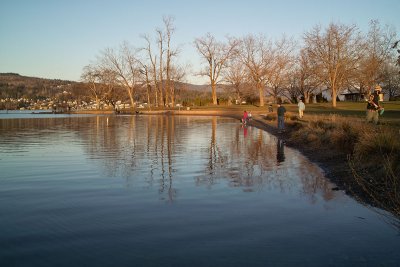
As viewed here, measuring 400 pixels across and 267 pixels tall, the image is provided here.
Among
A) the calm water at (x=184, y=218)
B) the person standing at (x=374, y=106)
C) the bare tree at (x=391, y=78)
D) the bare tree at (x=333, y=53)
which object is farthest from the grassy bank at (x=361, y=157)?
the bare tree at (x=391, y=78)

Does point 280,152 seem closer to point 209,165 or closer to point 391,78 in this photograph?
point 209,165

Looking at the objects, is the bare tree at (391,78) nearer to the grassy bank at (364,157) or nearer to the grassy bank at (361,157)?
the grassy bank at (361,157)

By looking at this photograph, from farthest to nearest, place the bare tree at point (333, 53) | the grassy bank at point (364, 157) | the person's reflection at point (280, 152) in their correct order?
the bare tree at point (333, 53) → the person's reflection at point (280, 152) → the grassy bank at point (364, 157)

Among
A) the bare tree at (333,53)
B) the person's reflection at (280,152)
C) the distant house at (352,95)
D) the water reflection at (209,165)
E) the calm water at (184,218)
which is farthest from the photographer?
the distant house at (352,95)

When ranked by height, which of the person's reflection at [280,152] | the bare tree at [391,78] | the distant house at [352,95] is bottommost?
the person's reflection at [280,152]

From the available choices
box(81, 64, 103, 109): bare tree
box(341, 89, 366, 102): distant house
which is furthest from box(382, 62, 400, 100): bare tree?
box(81, 64, 103, 109): bare tree

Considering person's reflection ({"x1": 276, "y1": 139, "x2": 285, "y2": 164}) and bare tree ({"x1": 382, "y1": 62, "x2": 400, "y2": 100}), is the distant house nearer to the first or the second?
bare tree ({"x1": 382, "y1": 62, "x2": 400, "y2": 100})

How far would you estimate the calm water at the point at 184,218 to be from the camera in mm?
5613

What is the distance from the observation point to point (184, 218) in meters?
7.37

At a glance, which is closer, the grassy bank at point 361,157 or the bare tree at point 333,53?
the grassy bank at point 361,157

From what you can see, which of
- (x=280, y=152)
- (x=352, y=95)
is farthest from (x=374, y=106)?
(x=352, y=95)

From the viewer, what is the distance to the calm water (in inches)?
221

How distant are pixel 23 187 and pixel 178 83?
90.3 meters

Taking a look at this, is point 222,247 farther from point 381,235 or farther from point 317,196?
point 317,196
